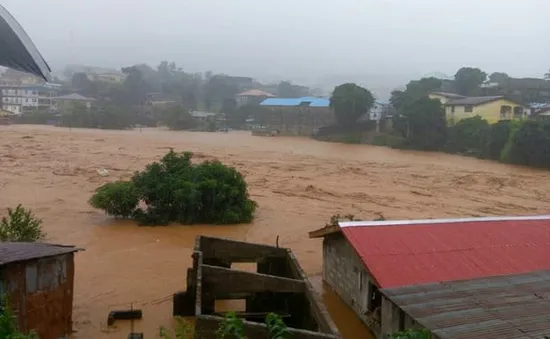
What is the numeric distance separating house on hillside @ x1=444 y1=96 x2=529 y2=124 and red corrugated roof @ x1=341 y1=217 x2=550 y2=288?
119 ft

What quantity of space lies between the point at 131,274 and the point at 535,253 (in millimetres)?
8298

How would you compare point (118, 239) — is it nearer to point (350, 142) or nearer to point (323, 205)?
point (323, 205)

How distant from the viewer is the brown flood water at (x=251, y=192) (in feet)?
38.1

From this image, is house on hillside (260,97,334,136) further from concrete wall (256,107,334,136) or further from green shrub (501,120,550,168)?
green shrub (501,120,550,168)

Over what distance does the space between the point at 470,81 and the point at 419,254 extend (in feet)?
177

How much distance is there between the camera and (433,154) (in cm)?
3962

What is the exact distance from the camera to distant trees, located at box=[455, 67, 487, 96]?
5853 cm

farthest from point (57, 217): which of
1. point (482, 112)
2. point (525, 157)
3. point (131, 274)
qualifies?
point (482, 112)

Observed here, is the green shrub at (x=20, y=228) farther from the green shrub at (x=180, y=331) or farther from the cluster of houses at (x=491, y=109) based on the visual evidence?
the cluster of houses at (x=491, y=109)

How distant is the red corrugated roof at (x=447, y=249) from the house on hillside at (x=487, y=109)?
36175mm

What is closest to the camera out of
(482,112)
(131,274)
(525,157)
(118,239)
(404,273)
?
(404,273)

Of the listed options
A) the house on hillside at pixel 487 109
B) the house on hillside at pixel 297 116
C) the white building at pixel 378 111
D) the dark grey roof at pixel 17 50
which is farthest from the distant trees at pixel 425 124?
the dark grey roof at pixel 17 50

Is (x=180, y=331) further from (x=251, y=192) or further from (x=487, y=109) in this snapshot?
(x=487, y=109)

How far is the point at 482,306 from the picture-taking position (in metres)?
6.12
